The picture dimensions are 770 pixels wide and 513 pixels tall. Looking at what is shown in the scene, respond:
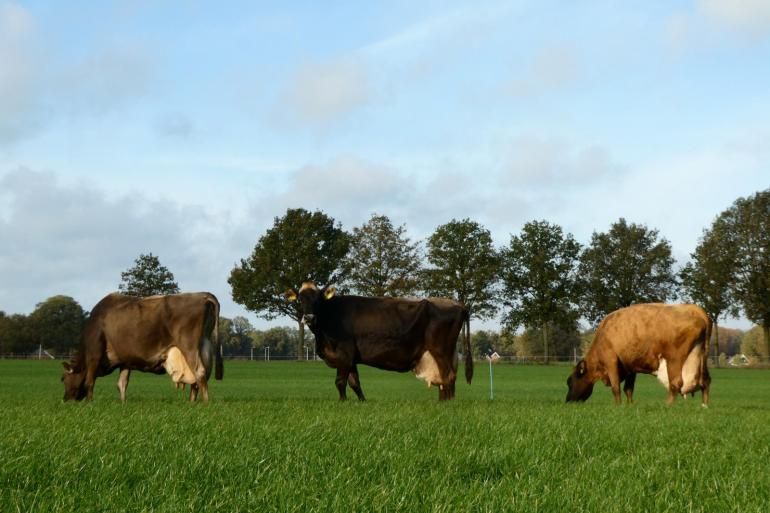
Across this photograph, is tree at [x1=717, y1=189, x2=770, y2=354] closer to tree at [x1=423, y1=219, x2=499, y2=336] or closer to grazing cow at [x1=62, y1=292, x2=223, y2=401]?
tree at [x1=423, y1=219, x2=499, y2=336]

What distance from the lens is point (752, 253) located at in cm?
7625

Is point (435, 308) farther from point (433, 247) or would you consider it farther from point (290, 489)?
point (433, 247)

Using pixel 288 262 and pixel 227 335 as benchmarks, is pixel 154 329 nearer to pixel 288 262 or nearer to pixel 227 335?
pixel 288 262

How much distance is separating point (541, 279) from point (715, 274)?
18.3 m

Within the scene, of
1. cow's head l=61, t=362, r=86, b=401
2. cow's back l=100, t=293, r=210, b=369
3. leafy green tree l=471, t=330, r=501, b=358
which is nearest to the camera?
cow's back l=100, t=293, r=210, b=369

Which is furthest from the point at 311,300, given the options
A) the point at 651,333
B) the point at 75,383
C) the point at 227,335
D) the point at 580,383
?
the point at 227,335

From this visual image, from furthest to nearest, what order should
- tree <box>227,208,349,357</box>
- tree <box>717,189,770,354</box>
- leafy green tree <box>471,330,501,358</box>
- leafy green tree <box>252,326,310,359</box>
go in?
leafy green tree <box>471,330,501,358</box> < leafy green tree <box>252,326,310,359</box> < tree <box>227,208,349,357</box> < tree <box>717,189,770,354</box>

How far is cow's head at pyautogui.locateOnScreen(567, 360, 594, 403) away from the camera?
19438 millimetres

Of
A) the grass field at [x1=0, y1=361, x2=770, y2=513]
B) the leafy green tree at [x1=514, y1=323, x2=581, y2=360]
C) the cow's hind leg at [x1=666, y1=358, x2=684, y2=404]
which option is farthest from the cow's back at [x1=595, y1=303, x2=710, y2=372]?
the leafy green tree at [x1=514, y1=323, x2=581, y2=360]

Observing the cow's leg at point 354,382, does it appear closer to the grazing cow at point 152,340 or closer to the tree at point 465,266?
the grazing cow at point 152,340

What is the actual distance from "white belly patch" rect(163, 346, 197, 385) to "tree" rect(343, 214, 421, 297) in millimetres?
68676

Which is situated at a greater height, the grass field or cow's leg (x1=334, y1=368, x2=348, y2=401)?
cow's leg (x1=334, y1=368, x2=348, y2=401)

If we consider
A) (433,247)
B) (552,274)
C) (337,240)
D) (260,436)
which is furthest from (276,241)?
(260,436)

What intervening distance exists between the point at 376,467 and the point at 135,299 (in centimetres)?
1173
